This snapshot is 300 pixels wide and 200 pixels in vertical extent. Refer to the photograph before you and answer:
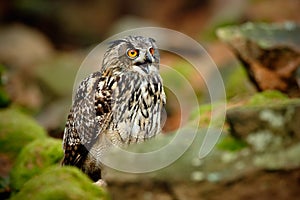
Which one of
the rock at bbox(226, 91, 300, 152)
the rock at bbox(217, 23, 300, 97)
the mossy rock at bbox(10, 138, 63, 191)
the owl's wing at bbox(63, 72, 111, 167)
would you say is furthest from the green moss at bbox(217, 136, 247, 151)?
the rock at bbox(217, 23, 300, 97)

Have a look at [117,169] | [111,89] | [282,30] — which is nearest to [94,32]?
[282,30]

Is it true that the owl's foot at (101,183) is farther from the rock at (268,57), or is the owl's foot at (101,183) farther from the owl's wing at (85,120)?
the rock at (268,57)

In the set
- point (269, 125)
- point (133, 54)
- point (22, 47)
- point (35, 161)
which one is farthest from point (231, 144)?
point (22, 47)

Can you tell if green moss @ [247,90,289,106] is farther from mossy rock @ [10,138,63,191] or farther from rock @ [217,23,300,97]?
mossy rock @ [10,138,63,191]

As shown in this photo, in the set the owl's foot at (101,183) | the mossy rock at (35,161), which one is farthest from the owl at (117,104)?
the mossy rock at (35,161)

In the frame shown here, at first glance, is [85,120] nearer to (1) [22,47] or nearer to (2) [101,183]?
(2) [101,183]

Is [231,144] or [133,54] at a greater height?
[133,54]

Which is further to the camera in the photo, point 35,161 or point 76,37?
point 76,37
